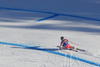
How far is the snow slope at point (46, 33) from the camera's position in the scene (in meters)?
3.87

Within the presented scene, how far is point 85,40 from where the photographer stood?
5.13 m

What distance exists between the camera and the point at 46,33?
568 centimetres

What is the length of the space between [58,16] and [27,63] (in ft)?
14.5

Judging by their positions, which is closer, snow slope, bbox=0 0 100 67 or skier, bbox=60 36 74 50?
snow slope, bbox=0 0 100 67

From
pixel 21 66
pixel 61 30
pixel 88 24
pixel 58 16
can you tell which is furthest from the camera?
pixel 58 16

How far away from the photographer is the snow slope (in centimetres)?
387

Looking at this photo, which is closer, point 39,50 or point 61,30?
point 39,50

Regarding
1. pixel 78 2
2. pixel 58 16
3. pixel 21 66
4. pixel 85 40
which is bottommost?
pixel 21 66

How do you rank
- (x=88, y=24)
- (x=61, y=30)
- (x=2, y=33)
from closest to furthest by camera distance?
(x=2, y=33)
(x=61, y=30)
(x=88, y=24)

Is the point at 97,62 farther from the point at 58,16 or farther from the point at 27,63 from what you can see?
the point at 58,16

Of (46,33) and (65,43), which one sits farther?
(46,33)

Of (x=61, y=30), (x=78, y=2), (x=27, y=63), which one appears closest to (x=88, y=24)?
(x=61, y=30)

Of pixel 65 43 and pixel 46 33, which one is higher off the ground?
pixel 46 33

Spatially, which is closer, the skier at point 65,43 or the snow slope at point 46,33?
the snow slope at point 46,33
